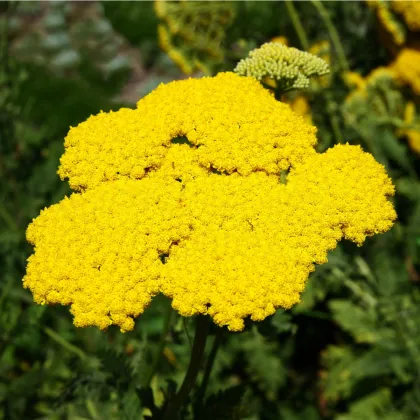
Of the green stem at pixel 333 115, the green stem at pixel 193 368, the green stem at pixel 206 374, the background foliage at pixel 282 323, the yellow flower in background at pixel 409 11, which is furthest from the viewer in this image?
the yellow flower in background at pixel 409 11

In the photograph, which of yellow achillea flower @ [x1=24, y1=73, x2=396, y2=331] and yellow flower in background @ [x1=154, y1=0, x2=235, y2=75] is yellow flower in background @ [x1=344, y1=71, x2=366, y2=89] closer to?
yellow flower in background @ [x1=154, y1=0, x2=235, y2=75]

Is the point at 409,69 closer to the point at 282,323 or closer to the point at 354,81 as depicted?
the point at 354,81

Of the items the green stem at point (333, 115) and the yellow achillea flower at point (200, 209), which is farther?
the green stem at point (333, 115)

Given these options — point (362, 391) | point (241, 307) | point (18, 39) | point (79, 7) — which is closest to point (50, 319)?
point (362, 391)

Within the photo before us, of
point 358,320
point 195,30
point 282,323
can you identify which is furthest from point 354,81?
point 282,323

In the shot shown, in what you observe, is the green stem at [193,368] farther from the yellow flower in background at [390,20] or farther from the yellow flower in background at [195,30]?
the yellow flower in background at [390,20]

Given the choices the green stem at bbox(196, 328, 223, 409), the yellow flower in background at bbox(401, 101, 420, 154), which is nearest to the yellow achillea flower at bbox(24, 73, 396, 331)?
the green stem at bbox(196, 328, 223, 409)

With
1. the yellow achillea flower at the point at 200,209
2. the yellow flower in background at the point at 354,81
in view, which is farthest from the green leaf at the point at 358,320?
the yellow achillea flower at the point at 200,209
